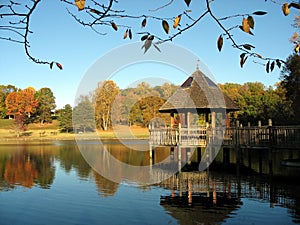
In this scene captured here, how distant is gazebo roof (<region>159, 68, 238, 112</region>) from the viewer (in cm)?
2222

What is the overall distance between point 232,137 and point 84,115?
145 feet

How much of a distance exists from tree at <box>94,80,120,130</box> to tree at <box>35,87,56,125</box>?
87.6 feet

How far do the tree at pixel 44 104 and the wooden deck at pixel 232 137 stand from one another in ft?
208

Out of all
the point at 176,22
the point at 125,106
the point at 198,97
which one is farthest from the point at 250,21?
the point at 125,106

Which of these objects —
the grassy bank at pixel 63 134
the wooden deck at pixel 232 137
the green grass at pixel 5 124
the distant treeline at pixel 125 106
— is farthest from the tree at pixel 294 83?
the green grass at pixel 5 124

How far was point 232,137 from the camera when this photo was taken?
20.2 m

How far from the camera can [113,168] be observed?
22578 mm

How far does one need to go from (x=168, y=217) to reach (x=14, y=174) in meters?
12.7

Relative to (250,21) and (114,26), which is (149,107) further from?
(250,21)

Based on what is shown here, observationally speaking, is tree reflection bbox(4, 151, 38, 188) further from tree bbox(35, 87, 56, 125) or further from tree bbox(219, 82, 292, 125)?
tree bbox(35, 87, 56, 125)

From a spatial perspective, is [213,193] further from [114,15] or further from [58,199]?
[114,15]

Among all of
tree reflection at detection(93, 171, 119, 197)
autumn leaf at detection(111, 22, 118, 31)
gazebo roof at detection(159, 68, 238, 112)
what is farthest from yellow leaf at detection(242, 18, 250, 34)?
gazebo roof at detection(159, 68, 238, 112)

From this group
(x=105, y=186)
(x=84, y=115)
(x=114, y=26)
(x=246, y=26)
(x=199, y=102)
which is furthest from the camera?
(x=84, y=115)

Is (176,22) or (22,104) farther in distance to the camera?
(22,104)
